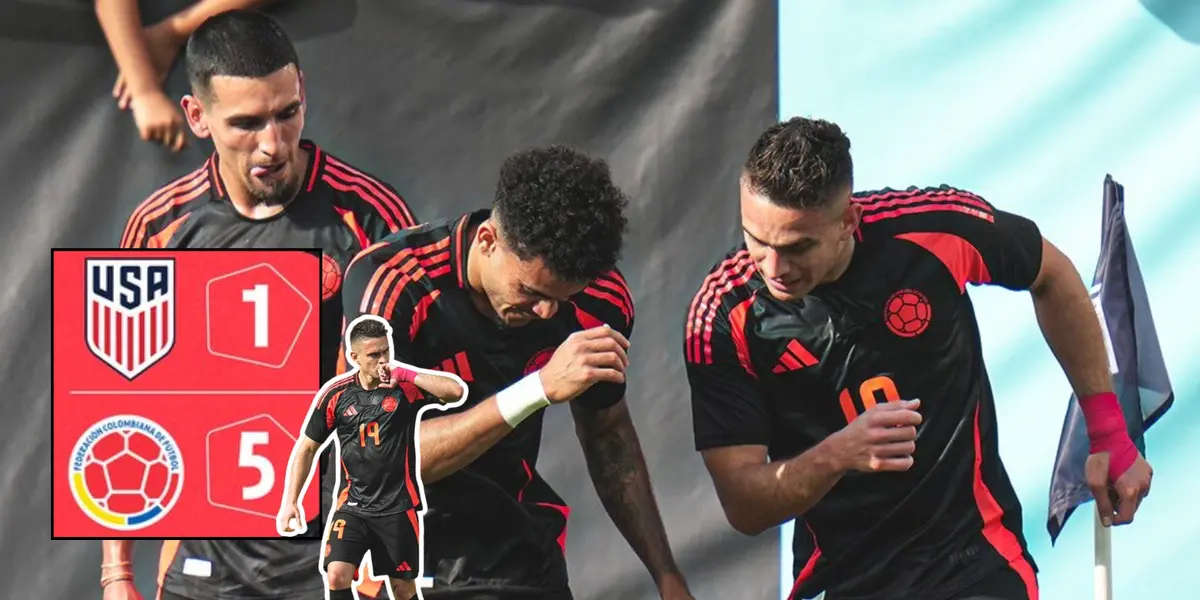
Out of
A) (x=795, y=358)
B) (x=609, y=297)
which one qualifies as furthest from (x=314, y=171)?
(x=795, y=358)

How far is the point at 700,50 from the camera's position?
3375mm

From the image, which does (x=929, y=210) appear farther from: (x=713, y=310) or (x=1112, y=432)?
(x=1112, y=432)

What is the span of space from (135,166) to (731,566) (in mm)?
1524

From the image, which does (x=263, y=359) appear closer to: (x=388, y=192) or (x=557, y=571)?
(x=388, y=192)

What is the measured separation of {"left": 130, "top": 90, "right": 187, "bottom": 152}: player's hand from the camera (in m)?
3.35

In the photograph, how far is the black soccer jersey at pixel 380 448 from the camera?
287cm

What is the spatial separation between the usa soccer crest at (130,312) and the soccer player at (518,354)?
0.52 meters

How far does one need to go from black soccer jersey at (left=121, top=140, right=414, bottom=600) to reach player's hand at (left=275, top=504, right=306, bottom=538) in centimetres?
7

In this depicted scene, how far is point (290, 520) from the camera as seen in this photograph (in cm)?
316

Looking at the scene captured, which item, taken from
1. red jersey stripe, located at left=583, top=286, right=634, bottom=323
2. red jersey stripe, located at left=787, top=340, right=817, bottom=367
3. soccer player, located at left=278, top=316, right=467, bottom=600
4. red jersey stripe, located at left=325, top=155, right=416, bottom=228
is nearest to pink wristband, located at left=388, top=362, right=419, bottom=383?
soccer player, located at left=278, top=316, right=467, bottom=600

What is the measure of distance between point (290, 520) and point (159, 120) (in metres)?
0.89

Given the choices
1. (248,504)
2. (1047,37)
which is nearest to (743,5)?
(1047,37)

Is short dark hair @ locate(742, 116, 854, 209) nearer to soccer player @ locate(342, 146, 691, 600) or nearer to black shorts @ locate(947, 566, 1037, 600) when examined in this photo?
soccer player @ locate(342, 146, 691, 600)

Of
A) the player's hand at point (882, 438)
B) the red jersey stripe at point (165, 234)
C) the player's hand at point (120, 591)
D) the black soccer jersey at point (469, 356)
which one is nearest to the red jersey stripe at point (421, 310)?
the black soccer jersey at point (469, 356)
